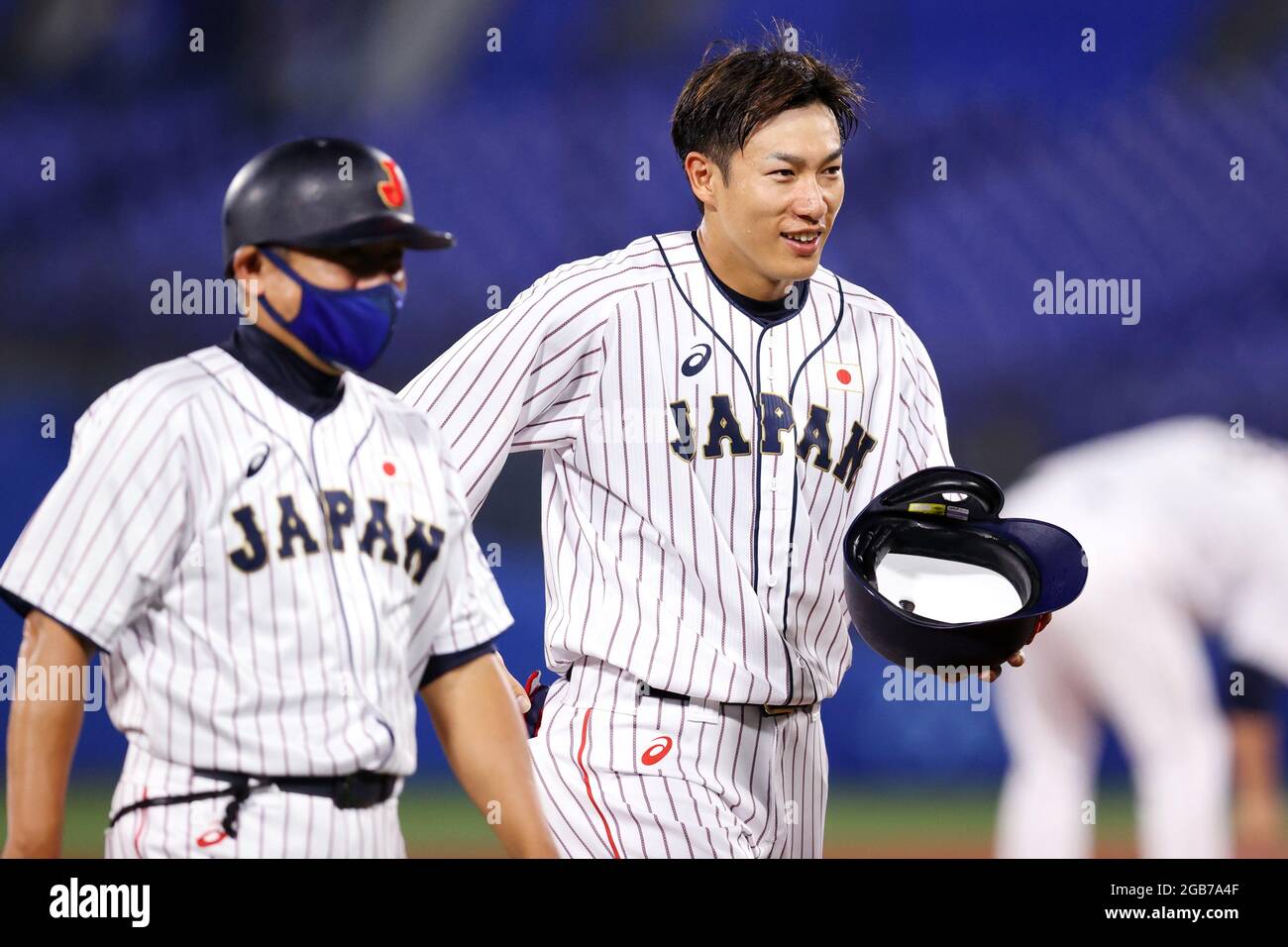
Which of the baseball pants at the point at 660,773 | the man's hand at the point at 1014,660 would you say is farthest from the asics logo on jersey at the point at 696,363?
the man's hand at the point at 1014,660

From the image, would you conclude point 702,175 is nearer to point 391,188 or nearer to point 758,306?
point 758,306

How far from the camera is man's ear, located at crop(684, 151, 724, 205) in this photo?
300cm

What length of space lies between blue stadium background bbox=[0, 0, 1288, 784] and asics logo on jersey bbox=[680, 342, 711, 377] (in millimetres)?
1557

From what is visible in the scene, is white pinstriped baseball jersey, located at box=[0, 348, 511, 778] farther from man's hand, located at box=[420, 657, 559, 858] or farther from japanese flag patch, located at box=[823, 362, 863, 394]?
japanese flag patch, located at box=[823, 362, 863, 394]

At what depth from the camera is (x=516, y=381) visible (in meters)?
2.89

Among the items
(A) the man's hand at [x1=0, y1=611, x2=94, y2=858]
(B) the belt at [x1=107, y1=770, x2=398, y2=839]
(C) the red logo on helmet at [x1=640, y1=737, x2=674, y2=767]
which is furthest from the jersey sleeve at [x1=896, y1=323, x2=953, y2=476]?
(A) the man's hand at [x1=0, y1=611, x2=94, y2=858]

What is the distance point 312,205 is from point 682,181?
2.56 meters

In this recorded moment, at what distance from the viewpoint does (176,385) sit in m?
2.07

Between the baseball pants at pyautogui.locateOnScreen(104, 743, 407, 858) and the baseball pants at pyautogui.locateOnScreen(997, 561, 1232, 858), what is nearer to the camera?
the baseball pants at pyautogui.locateOnScreen(104, 743, 407, 858)

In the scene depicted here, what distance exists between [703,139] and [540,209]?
1.50 metres

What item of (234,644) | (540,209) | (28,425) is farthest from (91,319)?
(234,644)

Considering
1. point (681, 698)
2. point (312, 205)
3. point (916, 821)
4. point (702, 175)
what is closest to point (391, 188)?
point (312, 205)
